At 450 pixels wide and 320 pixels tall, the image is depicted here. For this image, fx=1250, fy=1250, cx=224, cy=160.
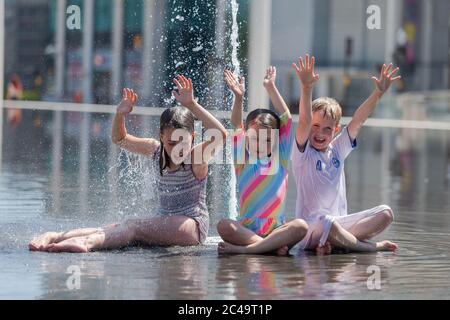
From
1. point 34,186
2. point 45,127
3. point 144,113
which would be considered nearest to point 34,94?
point 144,113

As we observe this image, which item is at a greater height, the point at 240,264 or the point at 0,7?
the point at 0,7

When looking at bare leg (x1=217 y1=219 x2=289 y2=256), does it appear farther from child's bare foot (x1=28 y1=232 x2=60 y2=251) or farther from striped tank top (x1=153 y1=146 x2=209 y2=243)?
child's bare foot (x1=28 y1=232 x2=60 y2=251)


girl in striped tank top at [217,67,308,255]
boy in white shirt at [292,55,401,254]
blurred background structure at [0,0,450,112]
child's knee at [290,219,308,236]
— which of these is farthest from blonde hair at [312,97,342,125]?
blurred background structure at [0,0,450,112]

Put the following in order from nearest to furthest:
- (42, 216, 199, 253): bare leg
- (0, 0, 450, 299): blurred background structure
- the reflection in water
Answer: the reflection in water, (0, 0, 450, 299): blurred background structure, (42, 216, 199, 253): bare leg

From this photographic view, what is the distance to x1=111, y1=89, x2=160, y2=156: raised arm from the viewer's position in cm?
796

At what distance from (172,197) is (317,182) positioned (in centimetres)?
93

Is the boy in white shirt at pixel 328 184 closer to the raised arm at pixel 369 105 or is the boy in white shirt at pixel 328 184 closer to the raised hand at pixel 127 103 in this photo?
the raised arm at pixel 369 105

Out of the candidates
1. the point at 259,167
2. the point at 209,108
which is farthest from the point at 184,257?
the point at 209,108

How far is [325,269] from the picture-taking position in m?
7.21

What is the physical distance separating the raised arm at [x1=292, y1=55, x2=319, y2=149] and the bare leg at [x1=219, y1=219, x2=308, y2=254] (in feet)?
1.96

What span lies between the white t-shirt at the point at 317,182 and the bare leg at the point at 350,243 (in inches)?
6.7

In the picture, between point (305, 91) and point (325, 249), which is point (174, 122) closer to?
point (305, 91)

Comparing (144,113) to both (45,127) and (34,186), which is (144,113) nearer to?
(45,127)

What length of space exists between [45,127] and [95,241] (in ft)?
44.7
